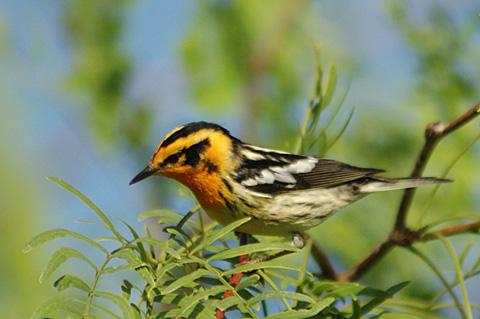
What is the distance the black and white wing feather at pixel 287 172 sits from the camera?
308 cm

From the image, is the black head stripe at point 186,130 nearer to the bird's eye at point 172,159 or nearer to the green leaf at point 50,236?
the bird's eye at point 172,159

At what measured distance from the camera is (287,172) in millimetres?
3227

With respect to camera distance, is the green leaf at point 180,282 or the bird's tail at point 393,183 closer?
the green leaf at point 180,282

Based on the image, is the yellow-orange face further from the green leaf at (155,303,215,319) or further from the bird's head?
the green leaf at (155,303,215,319)

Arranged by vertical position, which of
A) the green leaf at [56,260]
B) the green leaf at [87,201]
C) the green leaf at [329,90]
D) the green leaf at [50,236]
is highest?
the green leaf at [329,90]

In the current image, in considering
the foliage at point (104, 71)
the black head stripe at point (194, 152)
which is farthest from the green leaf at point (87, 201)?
the foliage at point (104, 71)

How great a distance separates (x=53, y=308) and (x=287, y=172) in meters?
2.06

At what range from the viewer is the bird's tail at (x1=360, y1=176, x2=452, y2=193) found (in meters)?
2.70

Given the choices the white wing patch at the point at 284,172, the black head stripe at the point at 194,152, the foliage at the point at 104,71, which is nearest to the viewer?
the black head stripe at the point at 194,152

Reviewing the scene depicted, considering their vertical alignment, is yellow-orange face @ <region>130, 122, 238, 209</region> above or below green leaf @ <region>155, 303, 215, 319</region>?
above

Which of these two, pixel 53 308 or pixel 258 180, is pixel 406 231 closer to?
pixel 258 180

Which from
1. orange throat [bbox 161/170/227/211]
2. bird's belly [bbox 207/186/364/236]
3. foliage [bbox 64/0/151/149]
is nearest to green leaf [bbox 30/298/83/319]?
bird's belly [bbox 207/186/364/236]

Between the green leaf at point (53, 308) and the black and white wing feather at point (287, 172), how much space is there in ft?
5.48

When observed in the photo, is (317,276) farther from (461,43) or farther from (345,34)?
(345,34)
